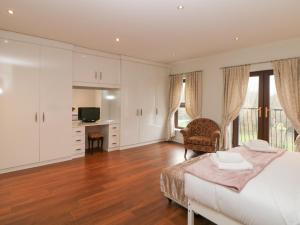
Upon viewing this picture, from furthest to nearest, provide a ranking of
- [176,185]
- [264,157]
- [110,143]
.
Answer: [110,143] → [264,157] → [176,185]

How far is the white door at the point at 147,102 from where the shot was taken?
558 cm

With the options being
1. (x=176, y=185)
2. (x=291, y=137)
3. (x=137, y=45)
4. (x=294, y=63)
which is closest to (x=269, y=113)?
(x=291, y=137)

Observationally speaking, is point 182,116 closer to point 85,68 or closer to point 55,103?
point 85,68

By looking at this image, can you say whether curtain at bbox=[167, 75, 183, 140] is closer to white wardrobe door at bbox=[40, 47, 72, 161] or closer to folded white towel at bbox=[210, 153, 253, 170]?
white wardrobe door at bbox=[40, 47, 72, 161]

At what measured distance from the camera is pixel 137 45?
414 cm

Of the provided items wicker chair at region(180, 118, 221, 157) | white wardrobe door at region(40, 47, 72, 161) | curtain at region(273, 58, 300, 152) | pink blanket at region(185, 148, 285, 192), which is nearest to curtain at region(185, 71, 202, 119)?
wicker chair at region(180, 118, 221, 157)

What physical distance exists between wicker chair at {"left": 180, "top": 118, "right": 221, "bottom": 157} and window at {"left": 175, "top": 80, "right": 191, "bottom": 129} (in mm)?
956

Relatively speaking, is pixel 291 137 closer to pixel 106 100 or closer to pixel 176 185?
pixel 176 185

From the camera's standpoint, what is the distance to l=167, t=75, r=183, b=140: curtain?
5.84 meters

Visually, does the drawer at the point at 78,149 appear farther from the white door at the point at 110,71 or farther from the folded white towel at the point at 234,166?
the folded white towel at the point at 234,166

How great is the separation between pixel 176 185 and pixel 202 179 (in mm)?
541

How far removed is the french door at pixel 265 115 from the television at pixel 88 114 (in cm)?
371

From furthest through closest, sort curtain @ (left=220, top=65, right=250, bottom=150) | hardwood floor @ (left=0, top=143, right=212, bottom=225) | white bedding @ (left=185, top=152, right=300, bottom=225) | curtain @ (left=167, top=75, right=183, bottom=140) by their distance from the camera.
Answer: curtain @ (left=167, top=75, right=183, bottom=140)
curtain @ (left=220, top=65, right=250, bottom=150)
hardwood floor @ (left=0, top=143, right=212, bottom=225)
white bedding @ (left=185, top=152, right=300, bottom=225)

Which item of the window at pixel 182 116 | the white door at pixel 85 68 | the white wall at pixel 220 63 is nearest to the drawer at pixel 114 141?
the white door at pixel 85 68
